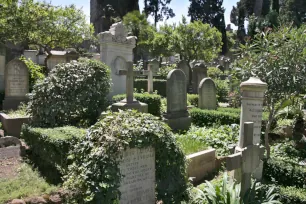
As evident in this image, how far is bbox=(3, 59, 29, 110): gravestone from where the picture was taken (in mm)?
10602

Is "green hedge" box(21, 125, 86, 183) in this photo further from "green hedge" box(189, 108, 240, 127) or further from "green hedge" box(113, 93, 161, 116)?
"green hedge" box(189, 108, 240, 127)

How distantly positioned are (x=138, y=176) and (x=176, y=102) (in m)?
5.78

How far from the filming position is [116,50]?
516 inches

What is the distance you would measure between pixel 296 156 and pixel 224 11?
150 ft

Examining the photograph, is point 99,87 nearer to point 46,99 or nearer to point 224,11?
point 46,99

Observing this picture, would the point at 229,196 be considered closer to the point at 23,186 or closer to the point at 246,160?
the point at 246,160

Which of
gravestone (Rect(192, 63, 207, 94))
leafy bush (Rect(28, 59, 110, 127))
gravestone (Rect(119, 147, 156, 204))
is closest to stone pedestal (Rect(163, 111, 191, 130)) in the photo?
leafy bush (Rect(28, 59, 110, 127))

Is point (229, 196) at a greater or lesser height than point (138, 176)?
lesser

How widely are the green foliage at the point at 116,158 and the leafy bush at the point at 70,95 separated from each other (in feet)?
10.2

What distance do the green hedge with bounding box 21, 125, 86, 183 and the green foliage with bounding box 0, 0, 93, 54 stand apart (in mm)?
11546

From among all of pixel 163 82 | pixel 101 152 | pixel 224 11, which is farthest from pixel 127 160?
pixel 224 11

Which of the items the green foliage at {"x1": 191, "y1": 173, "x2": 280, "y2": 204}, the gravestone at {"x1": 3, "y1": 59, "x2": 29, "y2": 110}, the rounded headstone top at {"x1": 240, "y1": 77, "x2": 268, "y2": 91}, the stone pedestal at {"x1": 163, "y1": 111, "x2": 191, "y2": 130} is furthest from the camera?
the gravestone at {"x1": 3, "y1": 59, "x2": 29, "y2": 110}

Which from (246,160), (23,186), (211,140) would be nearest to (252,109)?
(246,160)

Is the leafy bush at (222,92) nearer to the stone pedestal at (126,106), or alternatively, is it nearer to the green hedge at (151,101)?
the green hedge at (151,101)
